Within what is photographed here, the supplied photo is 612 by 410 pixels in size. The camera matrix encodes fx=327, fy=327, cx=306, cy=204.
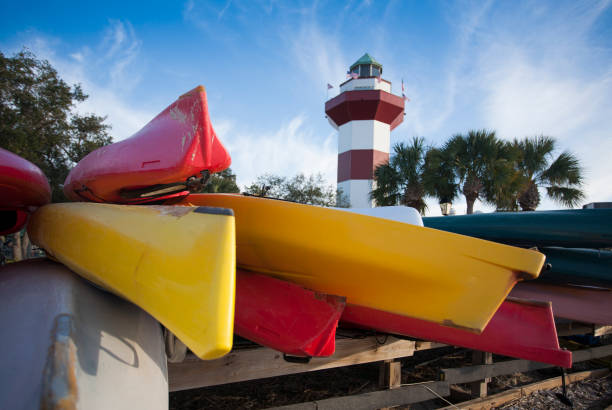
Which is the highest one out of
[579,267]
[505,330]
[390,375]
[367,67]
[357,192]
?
[367,67]

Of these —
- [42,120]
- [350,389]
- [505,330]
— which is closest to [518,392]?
[350,389]

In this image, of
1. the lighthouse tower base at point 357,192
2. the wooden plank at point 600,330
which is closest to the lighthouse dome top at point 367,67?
the lighthouse tower base at point 357,192

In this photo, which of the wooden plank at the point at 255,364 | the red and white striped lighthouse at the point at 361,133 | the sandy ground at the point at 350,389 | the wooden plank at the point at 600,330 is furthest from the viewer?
the red and white striped lighthouse at the point at 361,133

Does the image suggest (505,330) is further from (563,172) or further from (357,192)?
(357,192)

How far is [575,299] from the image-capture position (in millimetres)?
2617

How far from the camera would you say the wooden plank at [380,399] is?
208 cm

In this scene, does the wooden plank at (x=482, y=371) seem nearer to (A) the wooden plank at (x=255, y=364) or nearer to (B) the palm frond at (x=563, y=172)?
(A) the wooden plank at (x=255, y=364)

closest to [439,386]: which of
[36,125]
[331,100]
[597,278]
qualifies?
[597,278]

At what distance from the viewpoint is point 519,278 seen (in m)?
1.33

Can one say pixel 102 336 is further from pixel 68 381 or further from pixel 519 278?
pixel 519 278

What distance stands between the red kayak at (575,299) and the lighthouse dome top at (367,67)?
78.9 ft

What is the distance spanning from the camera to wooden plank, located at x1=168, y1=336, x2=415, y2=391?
5.54 feet

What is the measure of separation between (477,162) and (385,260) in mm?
10736

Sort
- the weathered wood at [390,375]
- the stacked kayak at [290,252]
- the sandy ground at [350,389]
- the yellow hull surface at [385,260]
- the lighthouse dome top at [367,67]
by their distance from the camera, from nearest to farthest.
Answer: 1. the stacked kayak at [290,252]
2. the yellow hull surface at [385,260]
3. the weathered wood at [390,375]
4. the sandy ground at [350,389]
5. the lighthouse dome top at [367,67]
